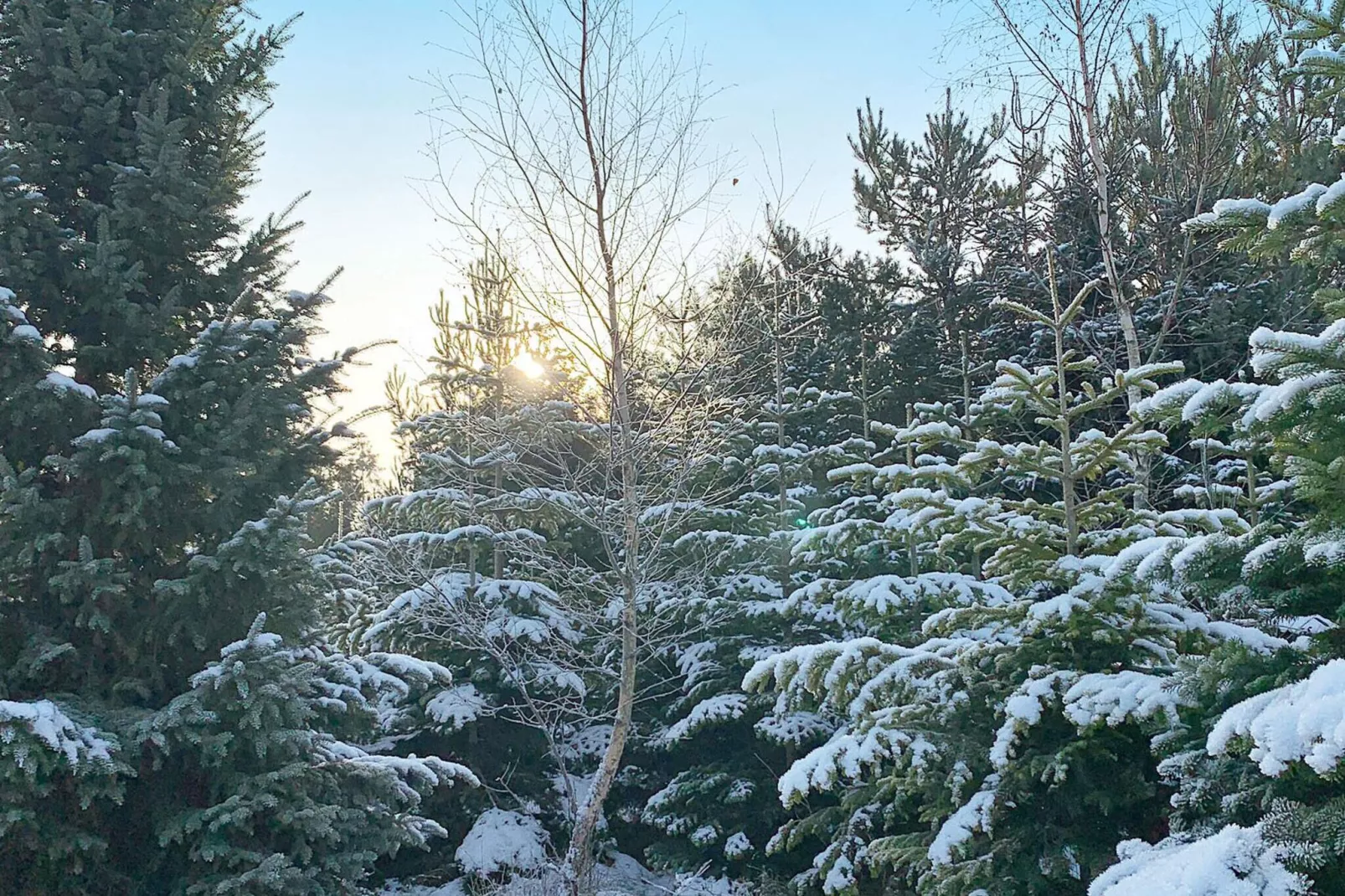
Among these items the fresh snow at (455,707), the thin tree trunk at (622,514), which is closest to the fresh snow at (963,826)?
the thin tree trunk at (622,514)

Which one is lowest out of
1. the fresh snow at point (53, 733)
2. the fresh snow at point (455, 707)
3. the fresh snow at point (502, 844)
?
the fresh snow at point (502, 844)

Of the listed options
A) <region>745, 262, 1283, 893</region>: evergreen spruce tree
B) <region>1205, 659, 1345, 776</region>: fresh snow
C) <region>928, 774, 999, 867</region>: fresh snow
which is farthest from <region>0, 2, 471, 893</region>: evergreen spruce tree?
<region>1205, 659, 1345, 776</region>: fresh snow

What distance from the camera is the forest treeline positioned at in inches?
125

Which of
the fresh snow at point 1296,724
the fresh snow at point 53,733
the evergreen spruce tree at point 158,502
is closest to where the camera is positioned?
the fresh snow at point 1296,724

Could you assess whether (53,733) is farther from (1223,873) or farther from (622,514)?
(1223,873)

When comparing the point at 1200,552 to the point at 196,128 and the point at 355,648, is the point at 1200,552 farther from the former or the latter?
the point at 355,648

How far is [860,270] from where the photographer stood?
442 inches

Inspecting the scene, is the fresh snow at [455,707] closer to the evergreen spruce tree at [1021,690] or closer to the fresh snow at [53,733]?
the fresh snow at [53,733]

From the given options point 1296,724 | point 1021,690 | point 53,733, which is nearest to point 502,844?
point 53,733

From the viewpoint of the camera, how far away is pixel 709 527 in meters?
9.16

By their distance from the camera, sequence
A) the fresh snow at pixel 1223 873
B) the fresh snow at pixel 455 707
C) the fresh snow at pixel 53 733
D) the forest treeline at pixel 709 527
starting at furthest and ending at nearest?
the fresh snow at pixel 455 707, the fresh snow at pixel 53 733, the forest treeline at pixel 709 527, the fresh snow at pixel 1223 873

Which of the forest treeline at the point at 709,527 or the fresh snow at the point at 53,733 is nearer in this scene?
the forest treeline at the point at 709,527

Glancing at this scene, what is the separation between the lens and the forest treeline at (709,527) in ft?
10.4

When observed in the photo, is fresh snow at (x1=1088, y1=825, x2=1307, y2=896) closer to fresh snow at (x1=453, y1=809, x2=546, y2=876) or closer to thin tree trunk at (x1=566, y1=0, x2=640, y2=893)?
thin tree trunk at (x1=566, y1=0, x2=640, y2=893)
